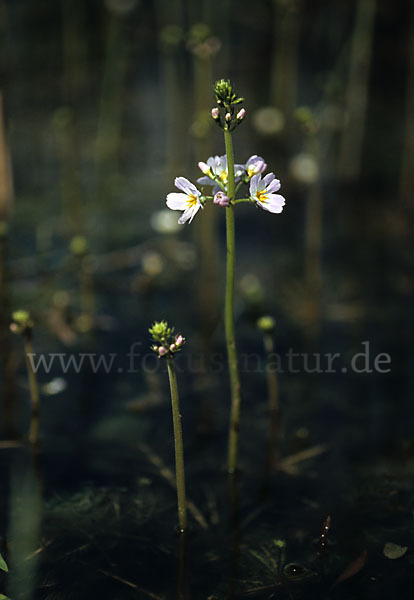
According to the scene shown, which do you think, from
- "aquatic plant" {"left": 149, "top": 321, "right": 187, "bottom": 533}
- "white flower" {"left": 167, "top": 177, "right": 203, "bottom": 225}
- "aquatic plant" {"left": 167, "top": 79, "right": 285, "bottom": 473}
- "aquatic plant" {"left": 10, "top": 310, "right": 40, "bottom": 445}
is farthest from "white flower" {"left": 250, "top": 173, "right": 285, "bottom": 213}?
"aquatic plant" {"left": 10, "top": 310, "right": 40, "bottom": 445}

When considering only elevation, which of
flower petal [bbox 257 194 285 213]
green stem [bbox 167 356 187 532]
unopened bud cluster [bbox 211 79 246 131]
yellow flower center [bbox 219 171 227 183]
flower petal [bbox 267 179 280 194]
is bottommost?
green stem [bbox 167 356 187 532]

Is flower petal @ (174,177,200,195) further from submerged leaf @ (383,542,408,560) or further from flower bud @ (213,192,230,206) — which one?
submerged leaf @ (383,542,408,560)

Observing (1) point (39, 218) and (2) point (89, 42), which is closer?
(1) point (39, 218)

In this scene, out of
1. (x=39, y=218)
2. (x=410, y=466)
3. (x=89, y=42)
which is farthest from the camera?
(x=89, y=42)

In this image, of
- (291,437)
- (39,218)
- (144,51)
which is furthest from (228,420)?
(144,51)

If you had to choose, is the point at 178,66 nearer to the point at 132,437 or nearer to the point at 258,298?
the point at 258,298

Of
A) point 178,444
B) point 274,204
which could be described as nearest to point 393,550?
point 178,444

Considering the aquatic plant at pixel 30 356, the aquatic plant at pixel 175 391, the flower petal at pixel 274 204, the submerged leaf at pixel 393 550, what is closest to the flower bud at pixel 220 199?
the flower petal at pixel 274 204
